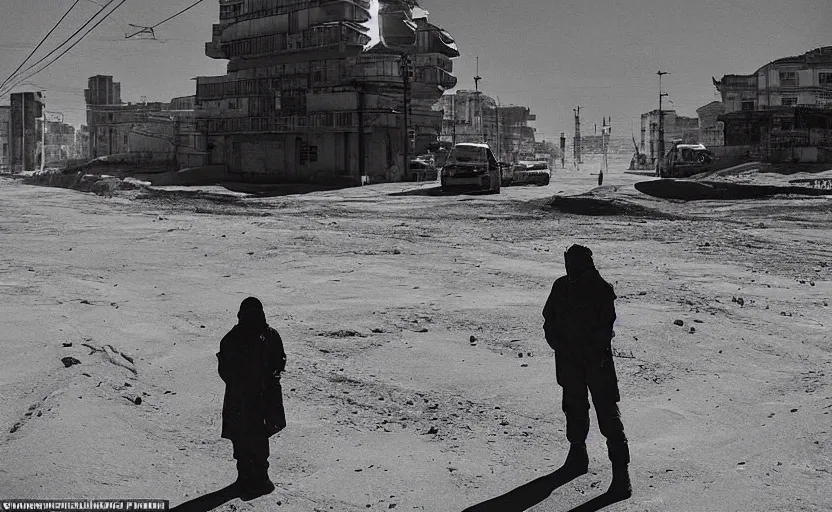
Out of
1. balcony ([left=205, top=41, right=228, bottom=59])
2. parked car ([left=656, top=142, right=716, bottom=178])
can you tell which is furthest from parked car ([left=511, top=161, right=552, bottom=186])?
balcony ([left=205, top=41, right=228, bottom=59])

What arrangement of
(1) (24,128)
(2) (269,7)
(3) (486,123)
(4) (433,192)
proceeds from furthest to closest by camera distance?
1. (3) (486,123)
2. (1) (24,128)
3. (2) (269,7)
4. (4) (433,192)

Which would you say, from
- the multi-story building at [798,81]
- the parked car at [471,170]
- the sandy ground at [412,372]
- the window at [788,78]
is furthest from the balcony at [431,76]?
the sandy ground at [412,372]

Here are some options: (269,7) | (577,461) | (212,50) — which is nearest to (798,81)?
(269,7)

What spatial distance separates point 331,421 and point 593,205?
22.0 metres

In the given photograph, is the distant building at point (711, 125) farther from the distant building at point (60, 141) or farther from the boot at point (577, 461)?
the boot at point (577, 461)

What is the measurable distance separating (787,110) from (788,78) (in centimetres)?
704

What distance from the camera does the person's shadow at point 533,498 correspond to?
570 cm

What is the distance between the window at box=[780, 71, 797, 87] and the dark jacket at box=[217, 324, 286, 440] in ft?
220

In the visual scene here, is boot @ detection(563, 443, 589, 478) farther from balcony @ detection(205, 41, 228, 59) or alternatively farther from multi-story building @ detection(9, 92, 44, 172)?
multi-story building @ detection(9, 92, 44, 172)

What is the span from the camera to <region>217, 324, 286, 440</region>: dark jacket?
5.65 m

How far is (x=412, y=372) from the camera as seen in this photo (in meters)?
9.11

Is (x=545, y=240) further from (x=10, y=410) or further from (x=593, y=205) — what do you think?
(x=10, y=410)

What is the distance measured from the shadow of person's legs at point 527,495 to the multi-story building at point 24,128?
76.3 metres

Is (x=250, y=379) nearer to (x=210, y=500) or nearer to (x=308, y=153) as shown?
(x=210, y=500)
